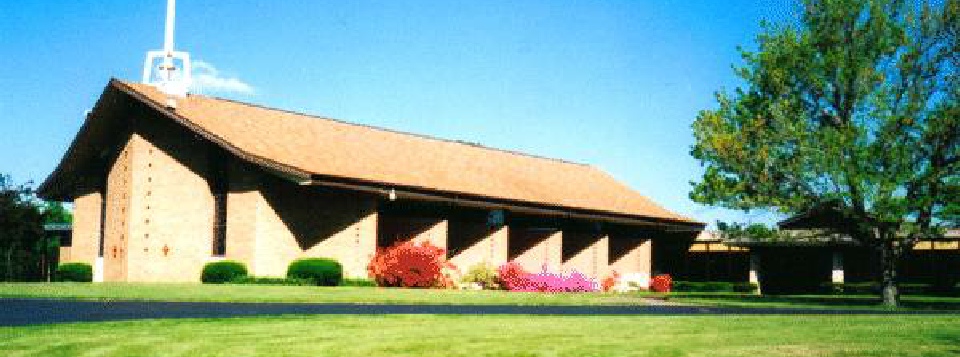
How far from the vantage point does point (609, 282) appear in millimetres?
41375

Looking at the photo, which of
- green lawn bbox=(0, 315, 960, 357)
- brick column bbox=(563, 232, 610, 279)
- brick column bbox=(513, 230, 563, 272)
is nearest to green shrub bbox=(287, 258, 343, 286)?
brick column bbox=(513, 230, 563, 272)

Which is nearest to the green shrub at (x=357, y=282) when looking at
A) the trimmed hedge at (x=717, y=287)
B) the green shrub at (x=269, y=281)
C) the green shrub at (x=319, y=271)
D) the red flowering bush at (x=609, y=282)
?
the green shrub at (x=319, y=271)

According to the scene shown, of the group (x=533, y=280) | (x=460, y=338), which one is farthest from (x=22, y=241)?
(x=460, y=338)

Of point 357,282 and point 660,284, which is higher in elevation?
point 357,282

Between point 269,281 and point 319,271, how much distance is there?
1.44m

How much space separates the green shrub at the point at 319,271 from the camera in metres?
29.7

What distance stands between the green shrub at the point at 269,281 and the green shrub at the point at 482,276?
24.1 feet

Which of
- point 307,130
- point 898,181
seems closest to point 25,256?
point 307,130

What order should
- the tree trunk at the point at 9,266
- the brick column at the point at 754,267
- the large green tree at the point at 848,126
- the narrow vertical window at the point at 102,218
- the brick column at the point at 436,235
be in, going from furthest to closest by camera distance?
the brick column at the point at 754,267
the tree trunk at the point at 9,266
the narrow vertical window at the point at 102,218
the brick column at the point at 436,235
the large green tree at the point at 848,126

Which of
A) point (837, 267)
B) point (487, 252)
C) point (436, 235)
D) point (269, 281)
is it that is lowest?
point (269, 281)

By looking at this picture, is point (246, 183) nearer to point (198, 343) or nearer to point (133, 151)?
point (133, 151)

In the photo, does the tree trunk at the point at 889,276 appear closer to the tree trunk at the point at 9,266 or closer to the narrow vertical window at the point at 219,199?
the narrow vertical window at the point at 219,199

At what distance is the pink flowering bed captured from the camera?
3553cm

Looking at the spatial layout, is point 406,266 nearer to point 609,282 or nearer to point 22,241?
point 609,282
